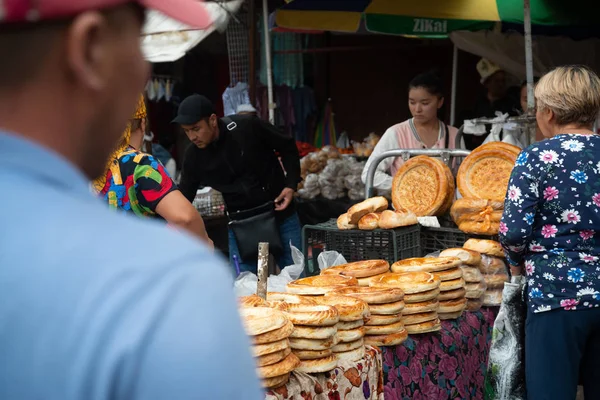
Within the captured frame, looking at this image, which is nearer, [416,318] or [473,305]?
[416,318]

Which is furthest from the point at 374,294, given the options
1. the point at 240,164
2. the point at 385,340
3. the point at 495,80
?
the point at 495,80

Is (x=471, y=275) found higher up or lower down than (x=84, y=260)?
lower down

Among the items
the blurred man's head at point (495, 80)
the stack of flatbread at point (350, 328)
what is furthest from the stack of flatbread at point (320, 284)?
the blurred man's head at point (495, 80)

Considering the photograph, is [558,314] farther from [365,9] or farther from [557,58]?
[557,58]

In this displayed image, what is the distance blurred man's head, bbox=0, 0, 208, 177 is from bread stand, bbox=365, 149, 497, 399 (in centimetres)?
261

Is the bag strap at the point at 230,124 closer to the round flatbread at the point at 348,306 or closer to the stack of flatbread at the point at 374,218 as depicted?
the stack of flatbread at the point at 374,218

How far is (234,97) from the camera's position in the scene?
31.4 feet

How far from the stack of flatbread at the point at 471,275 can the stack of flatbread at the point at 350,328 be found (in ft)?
3.27

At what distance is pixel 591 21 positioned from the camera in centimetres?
718

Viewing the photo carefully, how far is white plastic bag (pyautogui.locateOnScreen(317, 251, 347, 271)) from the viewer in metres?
4.03

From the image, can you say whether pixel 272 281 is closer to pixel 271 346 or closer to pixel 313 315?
pixel 313 315

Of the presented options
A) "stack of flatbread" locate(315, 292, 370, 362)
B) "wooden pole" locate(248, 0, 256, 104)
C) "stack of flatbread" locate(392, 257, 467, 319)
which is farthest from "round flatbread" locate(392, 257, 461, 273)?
"wooden pole" locate(248, 0, 256, 104)

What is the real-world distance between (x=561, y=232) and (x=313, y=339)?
1191 millimetres

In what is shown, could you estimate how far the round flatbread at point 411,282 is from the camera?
11.0ft
